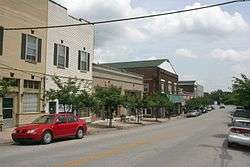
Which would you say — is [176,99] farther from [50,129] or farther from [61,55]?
[50,129]

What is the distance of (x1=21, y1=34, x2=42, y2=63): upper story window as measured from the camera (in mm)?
29141

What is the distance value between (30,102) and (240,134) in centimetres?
1537

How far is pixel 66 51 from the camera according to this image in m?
35.5

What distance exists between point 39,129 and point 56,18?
1501cm

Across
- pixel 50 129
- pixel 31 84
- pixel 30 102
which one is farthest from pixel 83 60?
pixel 50 129

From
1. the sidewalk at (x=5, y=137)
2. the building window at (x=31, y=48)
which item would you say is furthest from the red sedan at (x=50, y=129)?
the building window at (x=31, y=48)

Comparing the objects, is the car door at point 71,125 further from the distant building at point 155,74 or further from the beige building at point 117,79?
the distant building at point 155,74

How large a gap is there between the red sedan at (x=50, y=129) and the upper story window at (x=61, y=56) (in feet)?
33.2

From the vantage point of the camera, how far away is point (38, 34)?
101 ft

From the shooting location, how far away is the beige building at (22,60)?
27.4 metres

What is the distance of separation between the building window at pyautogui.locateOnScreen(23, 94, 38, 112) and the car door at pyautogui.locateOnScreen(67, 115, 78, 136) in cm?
670

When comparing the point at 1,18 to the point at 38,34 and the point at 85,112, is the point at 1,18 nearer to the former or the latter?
the point at 38,34

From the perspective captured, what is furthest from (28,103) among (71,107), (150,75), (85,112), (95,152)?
(150,75)

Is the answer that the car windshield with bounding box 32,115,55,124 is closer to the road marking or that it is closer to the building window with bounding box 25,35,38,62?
the road marking
